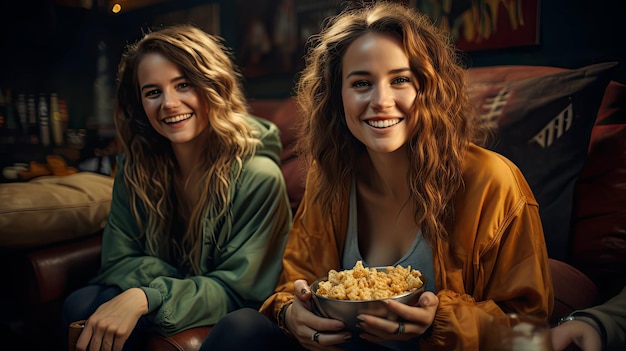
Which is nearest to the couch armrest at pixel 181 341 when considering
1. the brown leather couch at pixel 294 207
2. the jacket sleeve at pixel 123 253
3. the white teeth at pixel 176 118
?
the brown leather couch at pixel 294 207

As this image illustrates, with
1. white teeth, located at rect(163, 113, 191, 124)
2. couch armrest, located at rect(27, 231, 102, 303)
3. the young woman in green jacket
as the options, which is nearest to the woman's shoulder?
the young woman in green jacket

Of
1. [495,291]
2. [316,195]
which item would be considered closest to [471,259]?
[495,291]

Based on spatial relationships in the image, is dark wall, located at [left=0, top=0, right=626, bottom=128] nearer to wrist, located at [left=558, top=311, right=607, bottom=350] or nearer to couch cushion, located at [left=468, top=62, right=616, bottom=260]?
couch cushion, located at [left=468, top=62, right=616, bottom=260]

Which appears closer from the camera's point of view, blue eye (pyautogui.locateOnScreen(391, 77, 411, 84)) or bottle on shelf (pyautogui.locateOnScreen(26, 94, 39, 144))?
blue eye (pyautogui.locateOnScreen(391, 77, 411, 84))

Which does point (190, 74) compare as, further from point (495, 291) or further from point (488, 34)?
point (495, 291)

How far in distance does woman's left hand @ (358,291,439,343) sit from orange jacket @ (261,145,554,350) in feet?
0.09

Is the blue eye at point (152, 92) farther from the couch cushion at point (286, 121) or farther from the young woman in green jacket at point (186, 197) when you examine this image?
the couch cushion at point (286, 121)

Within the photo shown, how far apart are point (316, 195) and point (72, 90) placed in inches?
22.1

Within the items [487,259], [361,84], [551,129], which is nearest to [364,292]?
[487,259]

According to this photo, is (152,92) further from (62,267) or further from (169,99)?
(62,267)

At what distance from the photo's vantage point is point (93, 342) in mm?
862

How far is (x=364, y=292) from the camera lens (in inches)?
26.4

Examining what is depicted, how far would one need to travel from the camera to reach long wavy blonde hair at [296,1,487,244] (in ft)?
2.42

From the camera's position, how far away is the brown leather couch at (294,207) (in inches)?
29.2
